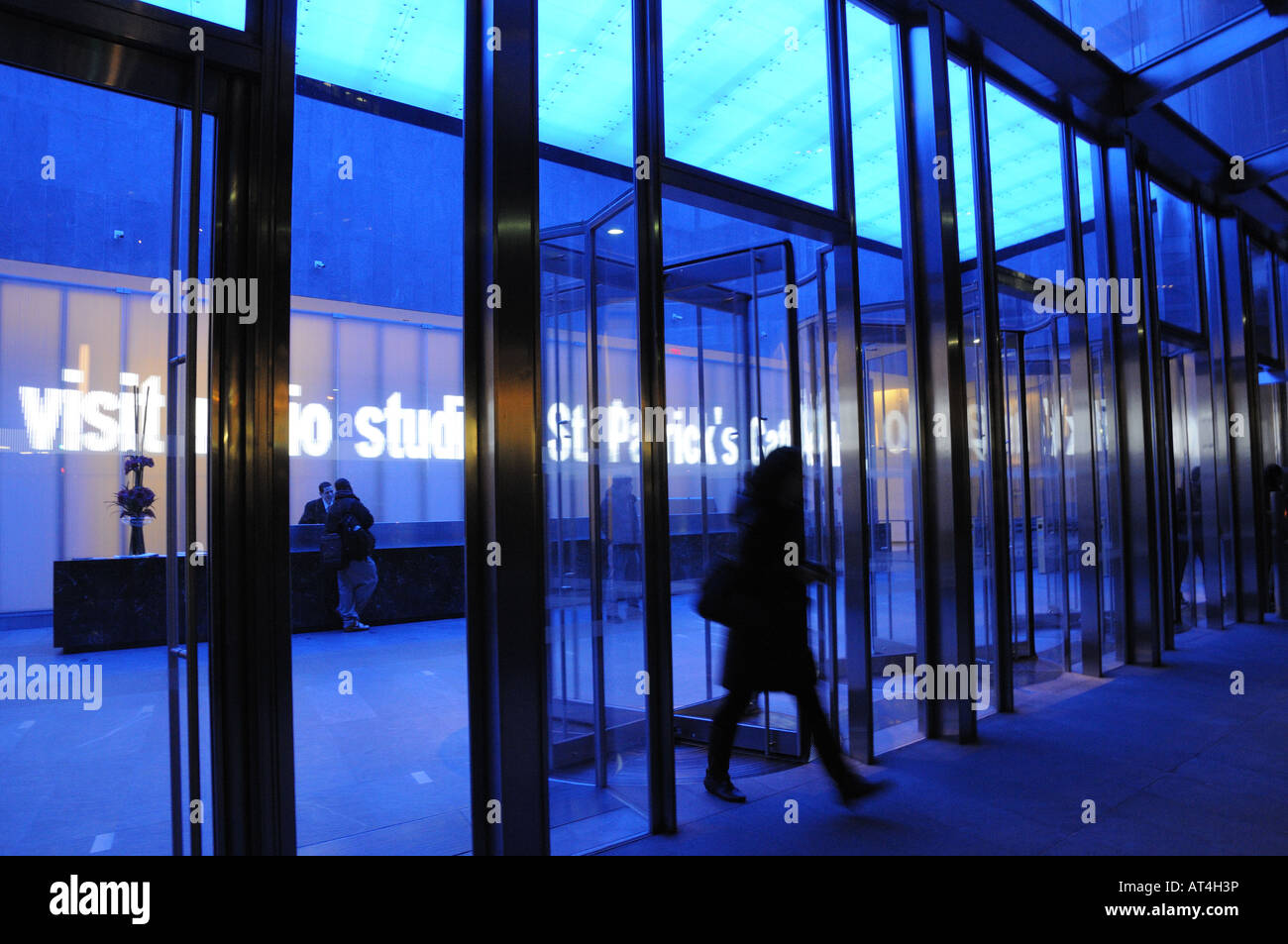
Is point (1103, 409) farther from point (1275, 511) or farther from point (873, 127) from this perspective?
point (1275, 511)

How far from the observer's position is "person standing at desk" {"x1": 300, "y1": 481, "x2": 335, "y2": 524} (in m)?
2.70

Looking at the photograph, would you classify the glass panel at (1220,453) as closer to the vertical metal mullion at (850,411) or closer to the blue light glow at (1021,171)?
the blue light glow at (1021,171)

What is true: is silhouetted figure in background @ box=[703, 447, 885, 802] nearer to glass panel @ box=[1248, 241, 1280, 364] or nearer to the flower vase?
the flower vase

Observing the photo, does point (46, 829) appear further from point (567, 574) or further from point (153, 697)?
point (567, 574)

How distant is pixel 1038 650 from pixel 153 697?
23.4ft

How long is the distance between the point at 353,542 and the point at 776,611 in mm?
1772

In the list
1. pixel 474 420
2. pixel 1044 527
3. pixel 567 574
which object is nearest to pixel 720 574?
pixel 567 574

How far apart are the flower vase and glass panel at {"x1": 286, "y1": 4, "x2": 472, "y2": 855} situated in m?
0.45

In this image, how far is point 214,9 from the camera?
2473 millimetres

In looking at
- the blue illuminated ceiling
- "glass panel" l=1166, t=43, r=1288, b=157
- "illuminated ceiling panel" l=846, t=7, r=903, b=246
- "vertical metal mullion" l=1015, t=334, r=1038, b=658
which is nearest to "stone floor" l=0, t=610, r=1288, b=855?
"vertical metal mullion" l=1015, t=334, r=1038, b=658

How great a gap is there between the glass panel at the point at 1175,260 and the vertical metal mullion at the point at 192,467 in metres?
7.98

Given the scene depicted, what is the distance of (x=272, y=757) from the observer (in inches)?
95.0

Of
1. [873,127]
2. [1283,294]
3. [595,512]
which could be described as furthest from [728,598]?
[1283,294]
